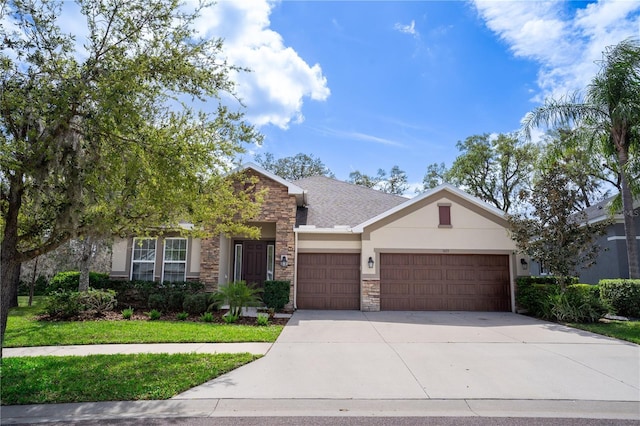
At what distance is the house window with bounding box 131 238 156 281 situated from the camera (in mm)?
14500

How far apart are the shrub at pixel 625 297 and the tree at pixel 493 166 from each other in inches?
567

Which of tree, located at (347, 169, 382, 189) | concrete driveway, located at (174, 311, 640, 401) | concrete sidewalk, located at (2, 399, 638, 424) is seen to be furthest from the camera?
tree, located at (347, 169, 382, 189)

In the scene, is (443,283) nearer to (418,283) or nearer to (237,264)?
(418,283)

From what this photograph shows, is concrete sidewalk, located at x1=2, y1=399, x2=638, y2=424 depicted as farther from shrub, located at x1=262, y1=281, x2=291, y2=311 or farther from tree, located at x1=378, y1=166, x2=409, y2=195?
tree, located at x1=378, y1=166, x2=409, y2=195

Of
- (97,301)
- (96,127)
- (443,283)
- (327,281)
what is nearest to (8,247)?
(96,127)

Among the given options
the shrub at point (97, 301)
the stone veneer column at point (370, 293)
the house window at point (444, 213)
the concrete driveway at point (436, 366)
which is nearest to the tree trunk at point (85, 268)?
the shrub at point (97, 301)

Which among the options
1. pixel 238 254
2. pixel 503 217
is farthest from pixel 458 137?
pixel 238 254

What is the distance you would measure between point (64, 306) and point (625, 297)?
57.1ft

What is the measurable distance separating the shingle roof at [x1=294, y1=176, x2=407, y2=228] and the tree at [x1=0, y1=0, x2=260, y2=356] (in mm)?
8505

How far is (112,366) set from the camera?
6211 mm

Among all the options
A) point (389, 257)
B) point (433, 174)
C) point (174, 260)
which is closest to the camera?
point (389, 257)

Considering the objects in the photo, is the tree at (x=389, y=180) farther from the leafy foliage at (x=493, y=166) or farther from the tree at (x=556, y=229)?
the tree at (x=556, y=229)

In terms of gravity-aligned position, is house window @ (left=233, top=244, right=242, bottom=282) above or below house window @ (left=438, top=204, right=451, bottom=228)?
below

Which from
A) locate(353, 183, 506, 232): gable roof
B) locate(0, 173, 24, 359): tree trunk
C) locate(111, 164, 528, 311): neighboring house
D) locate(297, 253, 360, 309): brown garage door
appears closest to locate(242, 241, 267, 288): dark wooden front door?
locate(111, 164, 528, 311): neighboring house
